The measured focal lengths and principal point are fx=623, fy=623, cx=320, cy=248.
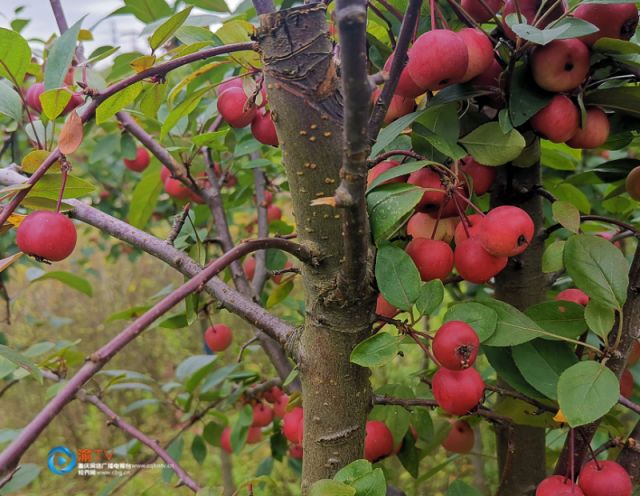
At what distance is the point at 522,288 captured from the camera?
0.75m

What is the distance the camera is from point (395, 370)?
3.02m

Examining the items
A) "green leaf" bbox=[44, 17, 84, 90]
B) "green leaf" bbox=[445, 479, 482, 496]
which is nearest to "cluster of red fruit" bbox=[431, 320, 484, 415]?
"green leaf" bbox=[445, 479, 482, 496]

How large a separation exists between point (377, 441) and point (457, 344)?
0.98ft

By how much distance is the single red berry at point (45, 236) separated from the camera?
0.52 meters

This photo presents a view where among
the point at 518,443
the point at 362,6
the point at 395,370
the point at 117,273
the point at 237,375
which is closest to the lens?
the point at 362,6

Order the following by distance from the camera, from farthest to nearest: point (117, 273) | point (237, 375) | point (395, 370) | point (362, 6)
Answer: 1. point (117, 273)
2. point (395, 370)
3. point (237, 375)
4. point (362, 6)

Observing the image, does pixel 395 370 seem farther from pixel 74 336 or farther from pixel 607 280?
pixel 607 280

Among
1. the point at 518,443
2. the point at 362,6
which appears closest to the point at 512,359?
the point at 518,443

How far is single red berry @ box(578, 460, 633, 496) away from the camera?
56 cm

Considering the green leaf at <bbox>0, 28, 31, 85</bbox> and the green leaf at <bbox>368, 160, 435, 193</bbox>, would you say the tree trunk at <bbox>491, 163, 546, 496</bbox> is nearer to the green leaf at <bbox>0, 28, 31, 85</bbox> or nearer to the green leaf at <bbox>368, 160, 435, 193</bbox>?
the green leaf at <bbox>368, 160, 435, 193</bbox>

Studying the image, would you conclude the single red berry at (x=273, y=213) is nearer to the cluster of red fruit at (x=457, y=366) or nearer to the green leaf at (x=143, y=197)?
the green leaf at (x=143, y=197)

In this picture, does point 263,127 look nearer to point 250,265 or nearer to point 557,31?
point 557,31

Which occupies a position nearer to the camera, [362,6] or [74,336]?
[362,6]

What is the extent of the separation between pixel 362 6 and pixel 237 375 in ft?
3.18
